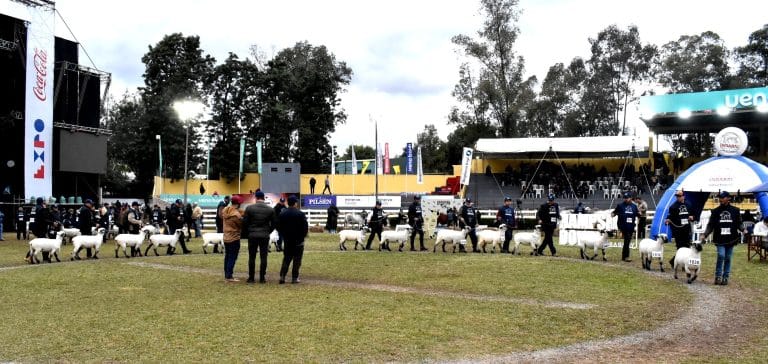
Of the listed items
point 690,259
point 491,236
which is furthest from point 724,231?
point 491,236

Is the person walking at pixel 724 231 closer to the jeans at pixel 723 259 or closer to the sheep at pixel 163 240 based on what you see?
the jeans at pixel 723 259

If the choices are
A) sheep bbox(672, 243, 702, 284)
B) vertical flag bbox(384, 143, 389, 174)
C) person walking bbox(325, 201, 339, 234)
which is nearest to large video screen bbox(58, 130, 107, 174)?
person walking bbox(325, 201, 339, 234)

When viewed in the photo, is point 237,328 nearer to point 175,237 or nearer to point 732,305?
point 732,305

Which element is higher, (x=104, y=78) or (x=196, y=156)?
(x=104, y=78)

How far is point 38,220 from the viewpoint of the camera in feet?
61.8

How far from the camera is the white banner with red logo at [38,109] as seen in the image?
32906mm

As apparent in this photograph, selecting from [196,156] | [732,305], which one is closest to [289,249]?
[732,305]

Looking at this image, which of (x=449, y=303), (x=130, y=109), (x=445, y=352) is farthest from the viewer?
(x=130, y=109)

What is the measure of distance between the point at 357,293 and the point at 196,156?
146ft

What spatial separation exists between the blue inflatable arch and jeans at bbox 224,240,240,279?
15877 millimetres

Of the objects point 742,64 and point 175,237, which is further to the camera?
point 742,64

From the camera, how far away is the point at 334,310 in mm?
9703

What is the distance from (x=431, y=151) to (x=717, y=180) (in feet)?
208

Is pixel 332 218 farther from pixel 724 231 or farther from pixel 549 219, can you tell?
pixel 724 231
